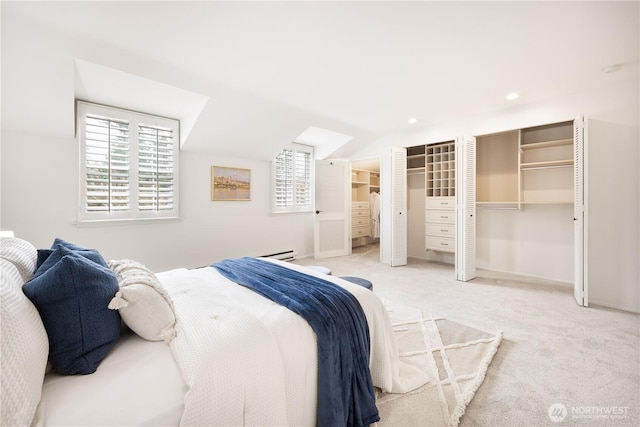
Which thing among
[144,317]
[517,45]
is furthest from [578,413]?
[517,45]

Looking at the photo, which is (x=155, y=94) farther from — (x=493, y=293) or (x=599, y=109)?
(x=599, y=109)

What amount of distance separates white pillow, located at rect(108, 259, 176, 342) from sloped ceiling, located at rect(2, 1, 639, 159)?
1902 mm

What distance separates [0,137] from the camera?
106 inches

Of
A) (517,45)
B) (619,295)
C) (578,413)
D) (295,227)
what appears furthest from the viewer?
(295,227)

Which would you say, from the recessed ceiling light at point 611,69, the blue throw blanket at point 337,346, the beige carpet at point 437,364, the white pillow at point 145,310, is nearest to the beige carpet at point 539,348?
the beige carpet at point 437,364

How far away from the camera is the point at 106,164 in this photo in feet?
10.7

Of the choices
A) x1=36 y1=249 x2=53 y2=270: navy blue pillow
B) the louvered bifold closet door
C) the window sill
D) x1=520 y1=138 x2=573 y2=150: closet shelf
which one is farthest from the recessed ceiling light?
the louvered bifold closet door

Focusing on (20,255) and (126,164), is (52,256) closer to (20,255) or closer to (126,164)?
(20,255)

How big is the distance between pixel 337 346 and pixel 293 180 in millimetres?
4312

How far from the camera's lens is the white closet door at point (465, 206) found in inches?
153

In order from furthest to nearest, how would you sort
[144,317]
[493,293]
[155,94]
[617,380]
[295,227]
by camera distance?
1. [295,227]
2. [493,293]
3. [155,94]
4. [617,380]
5. [144,317]

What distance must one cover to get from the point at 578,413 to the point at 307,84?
11.1 ft

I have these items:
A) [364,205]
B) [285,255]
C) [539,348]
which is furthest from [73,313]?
[364,205]

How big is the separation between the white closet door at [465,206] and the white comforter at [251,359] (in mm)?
2709
